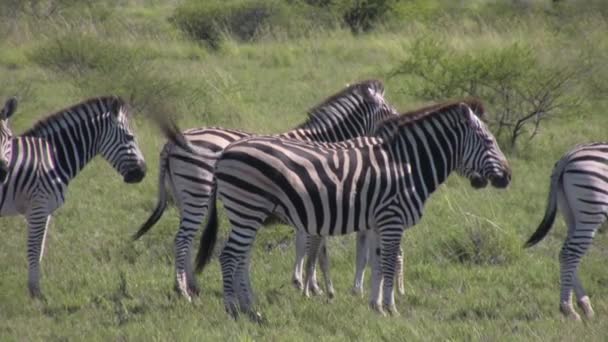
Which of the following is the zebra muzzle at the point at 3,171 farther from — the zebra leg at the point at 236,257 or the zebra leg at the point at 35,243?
the zebra leg at the point at 236,257

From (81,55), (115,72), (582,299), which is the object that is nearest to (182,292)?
(582,299)

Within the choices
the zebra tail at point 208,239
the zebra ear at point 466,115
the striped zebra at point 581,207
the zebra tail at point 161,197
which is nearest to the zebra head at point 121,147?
the zebra tail at point 161,197

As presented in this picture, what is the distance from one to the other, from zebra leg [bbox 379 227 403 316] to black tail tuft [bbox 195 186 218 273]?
1344 millimetres

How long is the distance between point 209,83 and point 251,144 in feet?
28.7

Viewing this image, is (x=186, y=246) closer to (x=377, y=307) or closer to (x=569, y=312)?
(x=377, y=307)

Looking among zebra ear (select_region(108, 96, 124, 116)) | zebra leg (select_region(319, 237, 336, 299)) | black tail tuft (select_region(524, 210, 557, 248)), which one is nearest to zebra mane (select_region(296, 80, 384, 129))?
zebra leg (select_region(319, 237, 336, 299))

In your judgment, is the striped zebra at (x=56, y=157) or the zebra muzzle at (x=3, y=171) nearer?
the zebra muzzle at (x=3, y=171)

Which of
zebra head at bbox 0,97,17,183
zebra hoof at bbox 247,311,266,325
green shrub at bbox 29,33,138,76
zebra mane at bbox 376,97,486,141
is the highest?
zebra mane at bbox 376,97,486,141

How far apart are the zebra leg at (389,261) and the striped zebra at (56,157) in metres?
2.34

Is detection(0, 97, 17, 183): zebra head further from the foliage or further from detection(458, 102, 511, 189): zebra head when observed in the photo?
the foliage

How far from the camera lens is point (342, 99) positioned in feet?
28.0

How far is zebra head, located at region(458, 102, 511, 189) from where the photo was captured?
24.2ft

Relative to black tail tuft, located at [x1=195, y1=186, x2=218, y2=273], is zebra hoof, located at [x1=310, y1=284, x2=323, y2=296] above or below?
below

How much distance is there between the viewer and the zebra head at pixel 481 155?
738 cm
